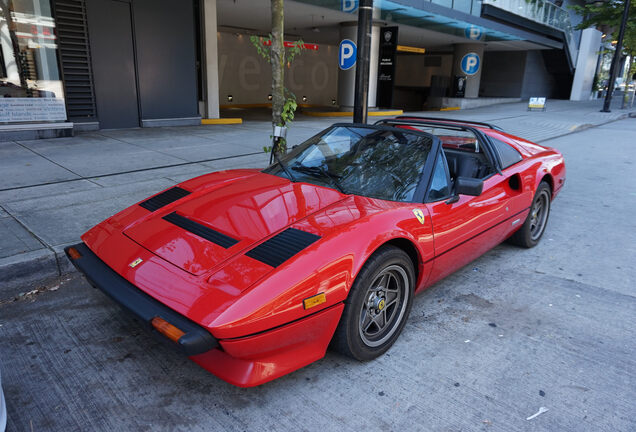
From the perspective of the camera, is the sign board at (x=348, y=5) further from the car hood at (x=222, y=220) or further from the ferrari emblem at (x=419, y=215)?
the ferrari emblem at (x=419, y=215)

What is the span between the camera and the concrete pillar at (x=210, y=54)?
12633 mm

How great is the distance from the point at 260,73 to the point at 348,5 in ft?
25.9

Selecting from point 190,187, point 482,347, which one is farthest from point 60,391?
point 482,347

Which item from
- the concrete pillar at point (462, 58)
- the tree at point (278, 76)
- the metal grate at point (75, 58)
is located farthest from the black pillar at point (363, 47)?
the concrete pillar at point (462, 58)

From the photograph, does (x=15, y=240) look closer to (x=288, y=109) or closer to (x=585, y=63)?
(x=288, y=109)

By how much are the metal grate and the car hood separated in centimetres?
839

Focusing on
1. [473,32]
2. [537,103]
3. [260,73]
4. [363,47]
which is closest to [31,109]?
[363,47]

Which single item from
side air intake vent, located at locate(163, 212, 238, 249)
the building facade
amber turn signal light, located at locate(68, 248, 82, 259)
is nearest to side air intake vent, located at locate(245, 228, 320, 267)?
side air intake vent, located at locate(163, 212, 238, 249)

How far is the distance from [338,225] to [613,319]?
2.27m

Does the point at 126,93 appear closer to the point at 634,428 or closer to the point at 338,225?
the point at 338,225

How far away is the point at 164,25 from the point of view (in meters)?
11.1

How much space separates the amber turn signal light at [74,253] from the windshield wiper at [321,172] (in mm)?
1581

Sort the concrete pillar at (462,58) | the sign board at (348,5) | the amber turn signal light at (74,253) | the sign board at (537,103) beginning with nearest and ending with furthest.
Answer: the amber turn signal light at (74,253) < the sign board at (348,5) < the sign board at (537,103) < the concrete pillar at (462,58)

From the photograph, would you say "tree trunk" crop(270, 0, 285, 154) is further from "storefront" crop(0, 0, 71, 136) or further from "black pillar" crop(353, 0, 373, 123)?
"storefront" crop(0, 0, 71, 136)
